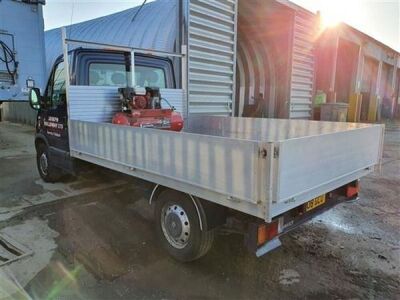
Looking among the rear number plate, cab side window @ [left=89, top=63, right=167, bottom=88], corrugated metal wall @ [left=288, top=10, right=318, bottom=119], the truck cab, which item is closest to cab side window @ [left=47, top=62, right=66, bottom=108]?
the truck cab

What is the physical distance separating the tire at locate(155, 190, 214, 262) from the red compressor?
1.41 metres

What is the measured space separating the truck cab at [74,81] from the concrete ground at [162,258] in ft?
1.95

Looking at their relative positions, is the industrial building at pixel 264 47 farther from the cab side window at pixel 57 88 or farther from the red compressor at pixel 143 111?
the cab side window at pixel 57 88

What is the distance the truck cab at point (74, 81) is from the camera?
4.24m

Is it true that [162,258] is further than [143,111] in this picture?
No

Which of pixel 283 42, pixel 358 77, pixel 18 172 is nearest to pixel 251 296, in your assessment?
pixel 18 172

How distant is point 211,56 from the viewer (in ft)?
22.6

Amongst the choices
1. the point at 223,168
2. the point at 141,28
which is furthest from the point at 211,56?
the point at 223,168

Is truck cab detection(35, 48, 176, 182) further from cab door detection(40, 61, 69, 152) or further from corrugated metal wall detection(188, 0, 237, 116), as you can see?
corrugated metal wall detection(188, 0, 237, 116)

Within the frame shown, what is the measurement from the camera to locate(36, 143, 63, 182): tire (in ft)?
16.8

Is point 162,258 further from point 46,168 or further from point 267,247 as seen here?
point 46,168

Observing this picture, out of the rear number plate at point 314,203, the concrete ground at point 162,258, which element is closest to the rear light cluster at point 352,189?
the rear number plate at point 314,203

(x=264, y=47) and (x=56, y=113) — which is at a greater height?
(x=264, y=47)

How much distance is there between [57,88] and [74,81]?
0.64 metres
